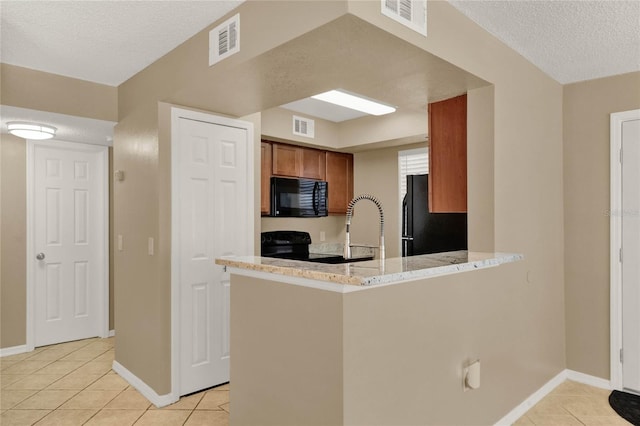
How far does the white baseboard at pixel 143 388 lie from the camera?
115 inches

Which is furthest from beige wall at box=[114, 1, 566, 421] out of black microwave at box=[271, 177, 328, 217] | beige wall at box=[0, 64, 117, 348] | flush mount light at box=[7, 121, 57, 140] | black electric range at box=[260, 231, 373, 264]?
black electric range at box=[260, 231, 373, 264]

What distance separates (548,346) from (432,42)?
2507mm

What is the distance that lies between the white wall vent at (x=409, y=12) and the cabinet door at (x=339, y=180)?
10.6 ft

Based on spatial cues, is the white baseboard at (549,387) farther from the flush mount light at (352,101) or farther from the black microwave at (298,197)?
the black microwave at (298,197)

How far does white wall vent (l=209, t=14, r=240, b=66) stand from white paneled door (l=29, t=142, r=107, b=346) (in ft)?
9.28

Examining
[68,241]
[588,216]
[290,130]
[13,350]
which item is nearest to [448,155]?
[588,216]

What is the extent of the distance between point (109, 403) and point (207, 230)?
4.66 ft

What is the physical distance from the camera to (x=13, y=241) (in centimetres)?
403

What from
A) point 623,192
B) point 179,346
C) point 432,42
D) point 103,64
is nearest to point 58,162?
point 103,64

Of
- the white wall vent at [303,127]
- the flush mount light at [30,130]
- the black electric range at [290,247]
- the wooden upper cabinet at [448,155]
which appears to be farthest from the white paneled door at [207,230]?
the wooden upper cabinet at [448,155]

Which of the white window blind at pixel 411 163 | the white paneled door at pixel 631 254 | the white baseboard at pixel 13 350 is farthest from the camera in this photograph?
the white window blind at pixel 411 163

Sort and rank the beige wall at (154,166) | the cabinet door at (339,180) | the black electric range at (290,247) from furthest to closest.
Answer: the cabinet door at (339,180) < the black electric range at (290,247) < the beige wall at (154,166)

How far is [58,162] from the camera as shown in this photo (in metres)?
4.34

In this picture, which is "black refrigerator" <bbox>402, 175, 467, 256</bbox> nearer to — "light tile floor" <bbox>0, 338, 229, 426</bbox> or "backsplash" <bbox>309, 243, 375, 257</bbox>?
"backsplash" <bbox>309, 243, 375, 257</bbox>
